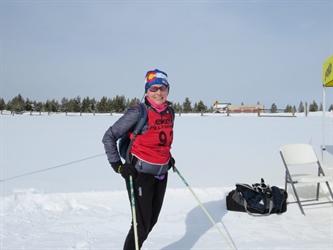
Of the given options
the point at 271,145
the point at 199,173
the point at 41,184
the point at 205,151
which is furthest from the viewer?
the point at 271,145

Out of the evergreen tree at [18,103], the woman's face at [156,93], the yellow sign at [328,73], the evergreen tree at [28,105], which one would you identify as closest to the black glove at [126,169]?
the woman's face at [156,93]

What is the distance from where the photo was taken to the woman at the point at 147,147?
6.79 ft

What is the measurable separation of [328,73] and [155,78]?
208 inches

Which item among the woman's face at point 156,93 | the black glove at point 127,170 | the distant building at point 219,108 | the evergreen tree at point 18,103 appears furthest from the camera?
the evergreen tree at point 18,103

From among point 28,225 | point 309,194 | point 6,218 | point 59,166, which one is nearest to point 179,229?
point 28,225

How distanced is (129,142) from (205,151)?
8209mm

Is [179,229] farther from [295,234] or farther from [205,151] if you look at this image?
[205,151]

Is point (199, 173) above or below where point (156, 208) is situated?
below

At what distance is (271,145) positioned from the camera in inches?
443

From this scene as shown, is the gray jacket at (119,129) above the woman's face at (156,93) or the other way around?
the other way around

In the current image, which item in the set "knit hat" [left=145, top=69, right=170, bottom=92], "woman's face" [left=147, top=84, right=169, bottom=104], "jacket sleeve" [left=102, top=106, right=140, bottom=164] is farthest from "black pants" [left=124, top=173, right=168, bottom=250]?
"knit hat" [left=145, top=69, right=170, bottom=92]

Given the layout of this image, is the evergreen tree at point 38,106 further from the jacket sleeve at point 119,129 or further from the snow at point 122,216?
the jacket sleeve at point 119,129

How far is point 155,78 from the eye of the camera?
217 centimetres

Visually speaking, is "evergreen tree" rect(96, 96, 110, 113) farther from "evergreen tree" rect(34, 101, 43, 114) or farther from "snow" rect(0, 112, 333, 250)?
"snow" rect(0, 112, 333, 250)
